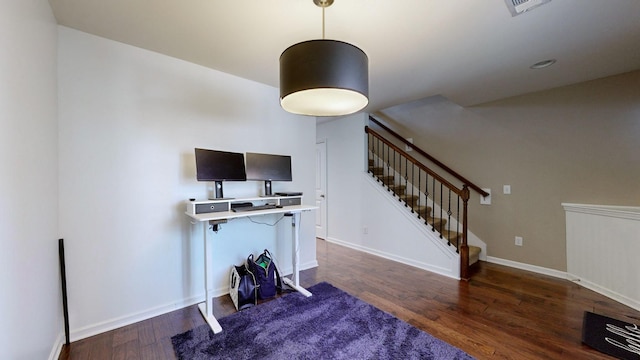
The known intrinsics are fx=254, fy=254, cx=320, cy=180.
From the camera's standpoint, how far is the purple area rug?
70.2 inches

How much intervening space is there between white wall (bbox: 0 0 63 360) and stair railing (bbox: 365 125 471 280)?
365 centimetres

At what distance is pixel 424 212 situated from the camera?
402 cm

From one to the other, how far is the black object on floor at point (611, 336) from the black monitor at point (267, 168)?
2909 mm

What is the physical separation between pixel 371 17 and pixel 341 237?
142 inches

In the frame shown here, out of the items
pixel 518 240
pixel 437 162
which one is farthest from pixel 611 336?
pixel 437 162

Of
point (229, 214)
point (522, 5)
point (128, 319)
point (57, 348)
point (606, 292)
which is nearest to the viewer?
point (522, 5)

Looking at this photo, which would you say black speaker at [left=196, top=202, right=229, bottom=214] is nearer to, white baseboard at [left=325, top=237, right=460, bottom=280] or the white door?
white baseboard at [left=325, top=237, right=460, bottom=280]

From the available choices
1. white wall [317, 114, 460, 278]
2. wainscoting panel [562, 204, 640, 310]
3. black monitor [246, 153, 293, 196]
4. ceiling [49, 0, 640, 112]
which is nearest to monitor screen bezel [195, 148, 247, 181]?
black monitor [246, 153, 293, 196]

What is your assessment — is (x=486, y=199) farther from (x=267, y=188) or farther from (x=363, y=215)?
(x=267, y=188)

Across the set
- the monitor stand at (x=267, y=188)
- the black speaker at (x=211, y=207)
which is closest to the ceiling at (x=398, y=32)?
the monitor stand at (x=267, y=188)

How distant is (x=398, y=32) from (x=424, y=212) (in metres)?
2.81

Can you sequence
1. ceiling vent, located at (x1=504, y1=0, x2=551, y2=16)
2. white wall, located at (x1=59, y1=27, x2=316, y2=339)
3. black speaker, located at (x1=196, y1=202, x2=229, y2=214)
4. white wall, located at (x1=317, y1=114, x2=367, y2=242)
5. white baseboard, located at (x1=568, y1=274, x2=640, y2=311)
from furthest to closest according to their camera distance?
white wall, located at (x1=317, y1=114, x2=367, y2=242), white baseboard, located at (x1=568, y1=274, x2=640, y2=311), black speaker, located at (x1=196, y1=202, x2=229, y2=214), white wall, located at (x1=59, y1=27, x2=316, y2=339), ceiling vent, located at (x1=504, y1=0, x2=551, y2=16)

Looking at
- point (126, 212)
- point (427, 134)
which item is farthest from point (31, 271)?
point (427, 134)

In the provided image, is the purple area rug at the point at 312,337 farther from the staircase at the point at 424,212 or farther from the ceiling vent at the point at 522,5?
the ceiling vent at the point at 522,5
